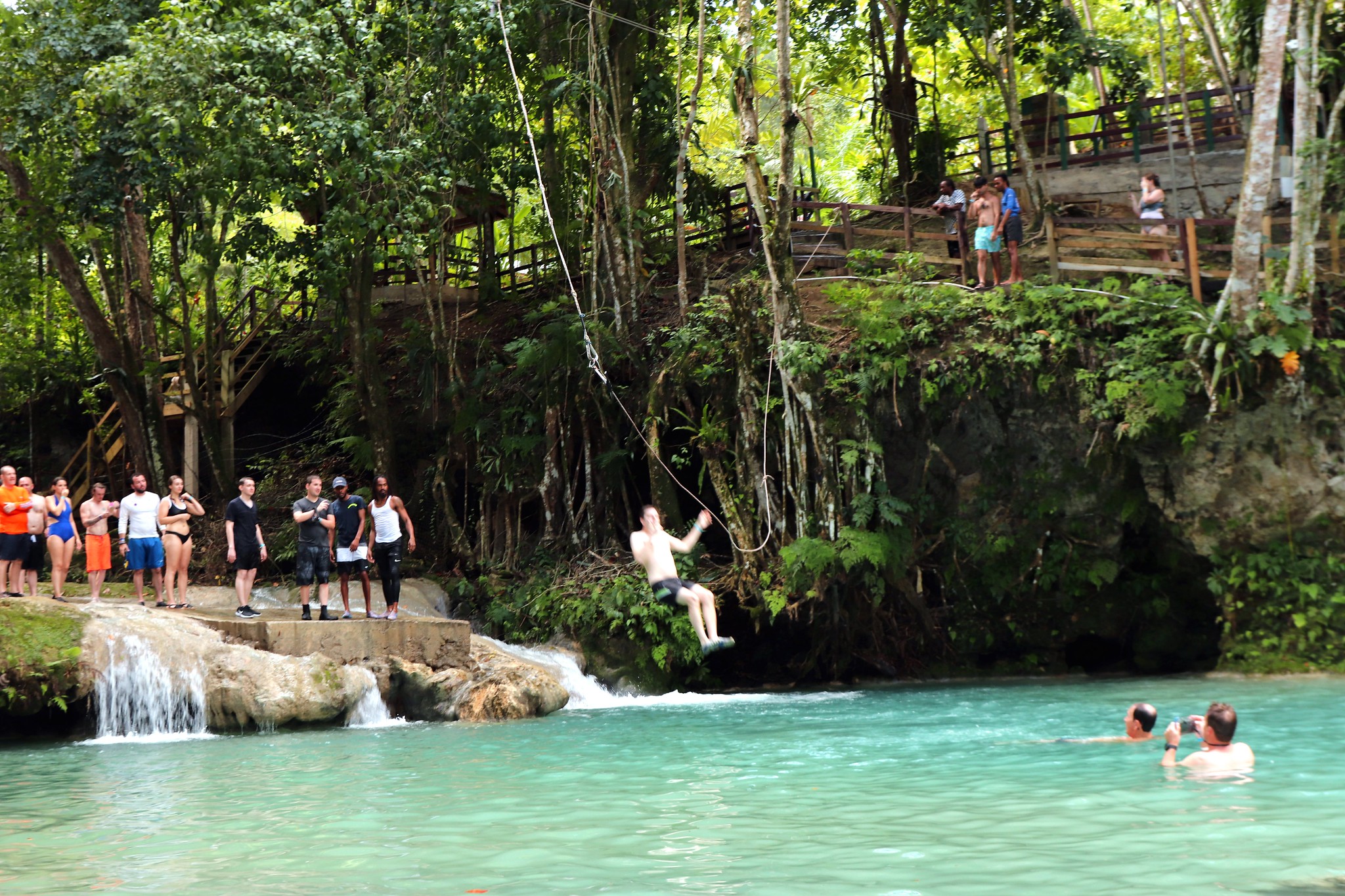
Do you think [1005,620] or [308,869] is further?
[1005,620]

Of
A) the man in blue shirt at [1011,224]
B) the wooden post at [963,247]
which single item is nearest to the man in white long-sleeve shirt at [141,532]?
the wooden post at [963,247]

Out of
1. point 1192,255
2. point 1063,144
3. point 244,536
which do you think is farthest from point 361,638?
point 1063,144

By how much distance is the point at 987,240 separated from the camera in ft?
55.1

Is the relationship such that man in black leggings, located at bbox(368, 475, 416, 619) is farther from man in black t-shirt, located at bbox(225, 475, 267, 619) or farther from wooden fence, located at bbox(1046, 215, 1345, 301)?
wooden fence, located at bbox(1046, 215, 1345, 301)

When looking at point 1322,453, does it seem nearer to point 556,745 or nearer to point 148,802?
point 556,745

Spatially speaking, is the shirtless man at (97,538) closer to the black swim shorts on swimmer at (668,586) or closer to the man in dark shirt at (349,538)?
the man in dark shirt at (349,538)

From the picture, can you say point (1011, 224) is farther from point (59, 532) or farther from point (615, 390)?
point (59, 532)

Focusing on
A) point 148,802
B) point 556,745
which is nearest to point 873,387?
point 556,745

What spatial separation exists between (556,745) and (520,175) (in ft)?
39.1

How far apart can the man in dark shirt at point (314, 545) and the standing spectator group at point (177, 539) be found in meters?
0.01

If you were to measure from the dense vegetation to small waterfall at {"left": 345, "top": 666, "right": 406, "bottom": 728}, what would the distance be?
3661mm

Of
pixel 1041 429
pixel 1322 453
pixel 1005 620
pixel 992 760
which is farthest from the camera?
pixel 1005 620

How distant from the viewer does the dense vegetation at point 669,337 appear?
15586 millimetres

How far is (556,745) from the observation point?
36.0 feet
